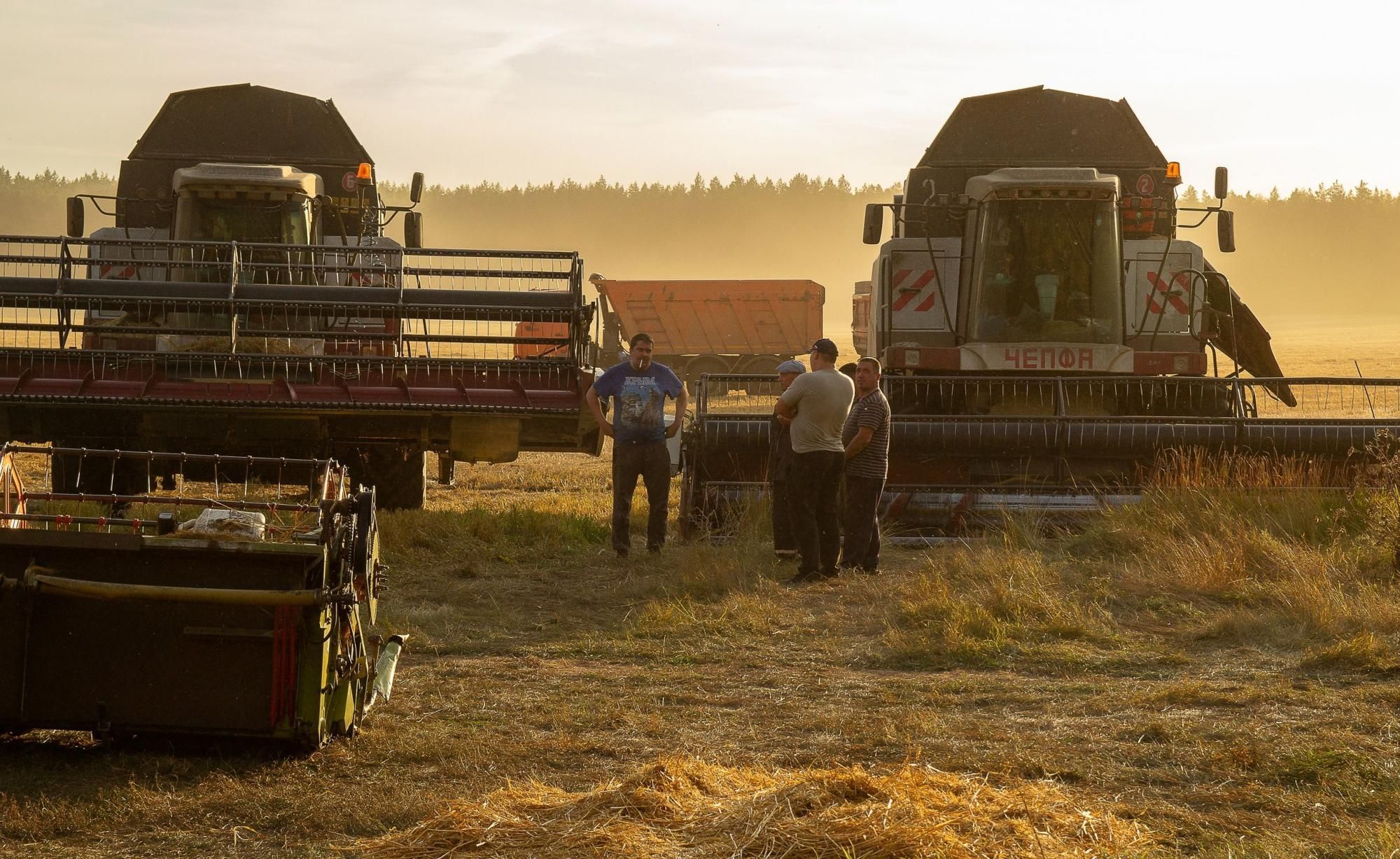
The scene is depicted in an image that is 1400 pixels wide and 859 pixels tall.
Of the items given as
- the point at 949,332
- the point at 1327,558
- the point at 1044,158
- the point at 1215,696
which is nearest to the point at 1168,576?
the point at 1327,558

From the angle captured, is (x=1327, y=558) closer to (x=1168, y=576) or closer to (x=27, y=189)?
(x=1168, y=576)

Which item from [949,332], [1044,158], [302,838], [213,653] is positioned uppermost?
[1044,158]

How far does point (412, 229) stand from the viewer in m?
14.1

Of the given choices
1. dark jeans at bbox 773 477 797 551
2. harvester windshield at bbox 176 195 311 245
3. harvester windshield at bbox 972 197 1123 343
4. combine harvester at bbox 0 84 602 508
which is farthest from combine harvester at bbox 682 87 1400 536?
harvester windshield at bbox 176 195 311 245

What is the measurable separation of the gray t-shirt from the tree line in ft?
410

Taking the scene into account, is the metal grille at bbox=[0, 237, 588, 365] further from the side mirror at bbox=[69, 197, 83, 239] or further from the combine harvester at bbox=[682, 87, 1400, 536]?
the combine harvester at bbox=[682, 87, 1400, 536]

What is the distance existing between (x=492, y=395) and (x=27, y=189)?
15419 centimetres

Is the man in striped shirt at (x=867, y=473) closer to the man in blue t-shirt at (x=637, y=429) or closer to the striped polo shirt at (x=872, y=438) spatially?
the striped polo shirt at (x=872, y=438)

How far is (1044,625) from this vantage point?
328 inches

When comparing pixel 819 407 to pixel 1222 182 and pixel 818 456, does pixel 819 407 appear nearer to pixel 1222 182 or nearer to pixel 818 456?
pixel 818 456

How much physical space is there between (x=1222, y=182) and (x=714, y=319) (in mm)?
26055

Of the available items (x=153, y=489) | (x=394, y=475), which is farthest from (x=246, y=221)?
(x=153, y=489)

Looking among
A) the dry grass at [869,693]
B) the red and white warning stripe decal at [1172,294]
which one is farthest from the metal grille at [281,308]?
the red and white warning stripe decal at [1172,294]

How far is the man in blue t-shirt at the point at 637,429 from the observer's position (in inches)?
433
